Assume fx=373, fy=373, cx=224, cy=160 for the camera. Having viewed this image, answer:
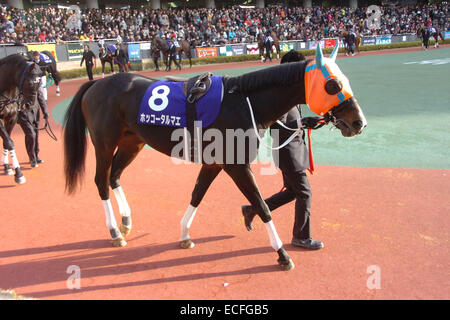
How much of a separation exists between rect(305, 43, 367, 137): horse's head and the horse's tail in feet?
7.04

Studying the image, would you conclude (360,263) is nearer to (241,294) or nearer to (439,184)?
(241,294)

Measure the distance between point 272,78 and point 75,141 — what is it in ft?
6.63

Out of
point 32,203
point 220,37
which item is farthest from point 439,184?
point 220,37

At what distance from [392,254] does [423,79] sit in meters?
11.0

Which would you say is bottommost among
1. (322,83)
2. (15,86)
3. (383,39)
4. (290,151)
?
(290,151)

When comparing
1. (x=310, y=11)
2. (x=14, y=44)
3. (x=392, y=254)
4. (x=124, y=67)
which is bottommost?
(x=392, y=254)

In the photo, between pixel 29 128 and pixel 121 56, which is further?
pixel 121 56

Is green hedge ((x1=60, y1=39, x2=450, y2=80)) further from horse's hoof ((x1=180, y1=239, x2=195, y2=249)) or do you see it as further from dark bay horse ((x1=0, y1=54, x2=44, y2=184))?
horse's hoof ((x1=180, y1=239, x2=195, y2=249))

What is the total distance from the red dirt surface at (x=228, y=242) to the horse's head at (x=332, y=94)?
3.69ft

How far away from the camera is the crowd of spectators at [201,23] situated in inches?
791

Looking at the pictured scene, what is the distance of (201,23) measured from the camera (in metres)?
27.8

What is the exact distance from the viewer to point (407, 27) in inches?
1426

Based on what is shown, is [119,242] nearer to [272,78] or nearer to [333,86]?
[272,78]

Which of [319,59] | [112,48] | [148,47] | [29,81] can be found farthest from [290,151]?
[148,47]
